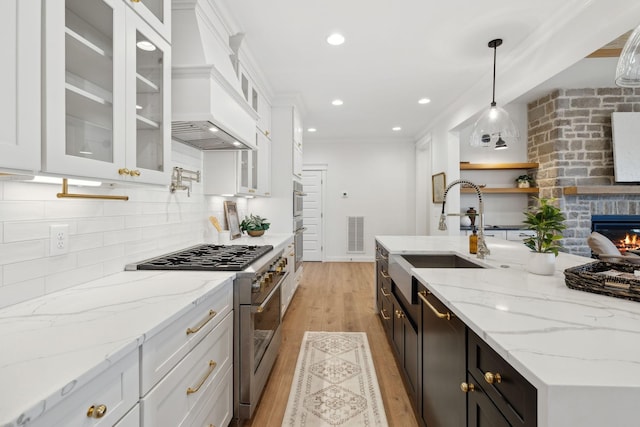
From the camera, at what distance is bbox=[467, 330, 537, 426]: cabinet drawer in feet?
2.35

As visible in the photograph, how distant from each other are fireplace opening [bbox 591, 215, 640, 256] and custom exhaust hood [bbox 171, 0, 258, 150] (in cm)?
468

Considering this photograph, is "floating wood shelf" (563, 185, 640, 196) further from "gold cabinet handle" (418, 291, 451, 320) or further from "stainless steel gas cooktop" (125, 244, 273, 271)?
"stainless steel gas cooktop" (125, 244, 273, 271)

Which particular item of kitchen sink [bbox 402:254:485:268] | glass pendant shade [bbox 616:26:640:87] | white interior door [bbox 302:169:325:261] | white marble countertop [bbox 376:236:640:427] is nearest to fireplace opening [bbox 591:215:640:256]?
kitchen sink [bbox 402:254:485:268]

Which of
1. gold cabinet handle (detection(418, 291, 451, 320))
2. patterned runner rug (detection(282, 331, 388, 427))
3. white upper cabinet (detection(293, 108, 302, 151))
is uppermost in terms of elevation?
white upper cabinet (detection(293, 108, 302, 151))

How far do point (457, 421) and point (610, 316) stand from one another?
2.00 ft

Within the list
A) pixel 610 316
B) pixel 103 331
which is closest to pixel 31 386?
pixel 103 331

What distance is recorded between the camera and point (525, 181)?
4918 mm

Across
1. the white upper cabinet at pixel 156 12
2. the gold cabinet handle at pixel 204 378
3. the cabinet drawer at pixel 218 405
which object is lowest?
the cabinet drawer at pixel 218 405

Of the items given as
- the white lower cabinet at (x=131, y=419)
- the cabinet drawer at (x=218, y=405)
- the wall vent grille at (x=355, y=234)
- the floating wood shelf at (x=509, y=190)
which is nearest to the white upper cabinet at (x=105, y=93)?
the white lower cabinet at (x=131, y=419)

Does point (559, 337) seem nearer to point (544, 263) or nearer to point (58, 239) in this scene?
point (544, 263)

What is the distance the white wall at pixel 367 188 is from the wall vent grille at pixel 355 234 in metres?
0.09

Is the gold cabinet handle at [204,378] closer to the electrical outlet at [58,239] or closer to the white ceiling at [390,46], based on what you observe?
the electrical outlet at [58,239]

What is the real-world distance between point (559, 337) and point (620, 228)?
470cm

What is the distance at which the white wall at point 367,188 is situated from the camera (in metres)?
6.77
